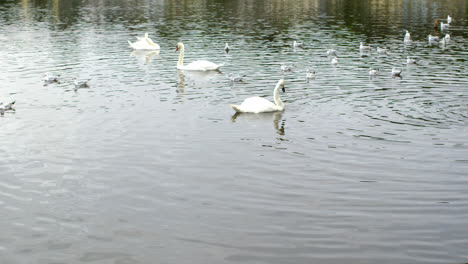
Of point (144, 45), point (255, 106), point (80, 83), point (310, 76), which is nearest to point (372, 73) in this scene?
point (310, 76)

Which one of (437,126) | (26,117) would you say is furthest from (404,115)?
(26,117)

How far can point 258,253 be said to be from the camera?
12.0 metres

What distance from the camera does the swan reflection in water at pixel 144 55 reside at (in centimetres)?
3791

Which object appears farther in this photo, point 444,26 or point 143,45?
point 444,26

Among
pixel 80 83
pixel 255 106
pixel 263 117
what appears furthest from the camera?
pixel 80 83

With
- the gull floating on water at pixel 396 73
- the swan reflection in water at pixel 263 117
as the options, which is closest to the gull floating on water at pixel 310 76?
the gull floating on water at pixel 396 73

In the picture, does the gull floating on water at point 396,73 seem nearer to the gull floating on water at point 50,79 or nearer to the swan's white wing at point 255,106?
the swan's white wing at point 255,106

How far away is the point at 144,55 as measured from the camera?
40375 mm

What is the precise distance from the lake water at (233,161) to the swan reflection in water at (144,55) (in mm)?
379

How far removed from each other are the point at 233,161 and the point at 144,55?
23939 millimetres

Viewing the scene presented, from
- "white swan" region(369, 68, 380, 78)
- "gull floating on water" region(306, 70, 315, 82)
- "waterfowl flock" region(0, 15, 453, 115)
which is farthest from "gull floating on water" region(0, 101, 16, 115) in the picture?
"white swan" region(369, 68, 380, 78)

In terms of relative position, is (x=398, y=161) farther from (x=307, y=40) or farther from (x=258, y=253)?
(x=307, y=40)

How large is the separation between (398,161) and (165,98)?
12.3 metres

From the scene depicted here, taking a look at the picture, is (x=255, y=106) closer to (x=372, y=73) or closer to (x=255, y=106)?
(x=255, y=106)
